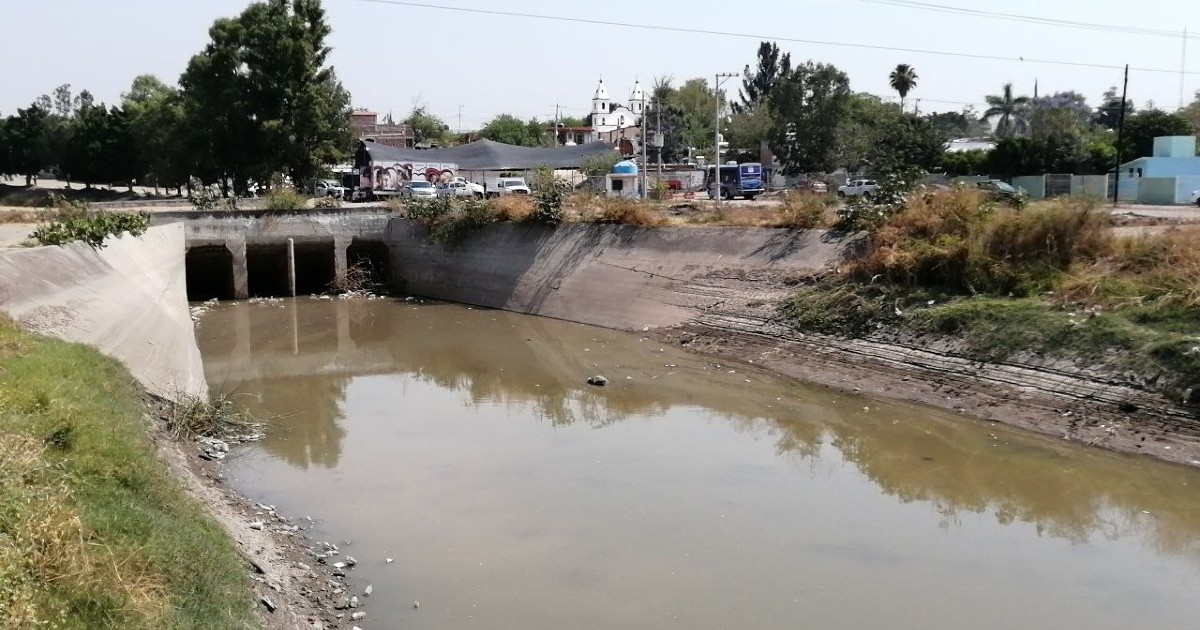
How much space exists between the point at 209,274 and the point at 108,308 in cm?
2327

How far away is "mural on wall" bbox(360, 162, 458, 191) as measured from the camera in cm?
5822

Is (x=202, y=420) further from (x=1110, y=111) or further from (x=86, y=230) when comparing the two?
(x=1110, y=111)

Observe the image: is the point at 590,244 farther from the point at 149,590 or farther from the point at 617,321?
the point at 149,590

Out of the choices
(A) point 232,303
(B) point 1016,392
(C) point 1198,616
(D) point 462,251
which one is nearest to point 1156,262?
(B) point 1016,392

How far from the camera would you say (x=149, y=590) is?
650cm

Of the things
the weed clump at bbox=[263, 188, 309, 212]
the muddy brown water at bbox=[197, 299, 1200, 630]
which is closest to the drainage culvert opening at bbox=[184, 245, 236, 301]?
the weed clump at bbox=[263, 188, 309, 212]

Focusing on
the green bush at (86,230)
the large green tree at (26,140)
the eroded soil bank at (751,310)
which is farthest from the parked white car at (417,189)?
the large green tree at (26,140)

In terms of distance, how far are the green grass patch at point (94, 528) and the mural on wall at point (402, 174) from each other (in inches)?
1904

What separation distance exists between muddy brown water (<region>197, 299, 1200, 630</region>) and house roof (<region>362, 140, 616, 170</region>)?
38086mm

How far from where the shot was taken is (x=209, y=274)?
1575 inches

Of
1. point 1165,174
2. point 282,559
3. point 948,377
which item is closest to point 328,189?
point 1165,174

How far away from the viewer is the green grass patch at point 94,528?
19.3 ft

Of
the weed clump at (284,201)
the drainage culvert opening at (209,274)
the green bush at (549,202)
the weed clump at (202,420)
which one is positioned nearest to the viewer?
the weed clump at (202,420)

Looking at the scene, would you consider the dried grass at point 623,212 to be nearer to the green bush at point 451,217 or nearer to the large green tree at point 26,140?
the green bush at point 451,217
